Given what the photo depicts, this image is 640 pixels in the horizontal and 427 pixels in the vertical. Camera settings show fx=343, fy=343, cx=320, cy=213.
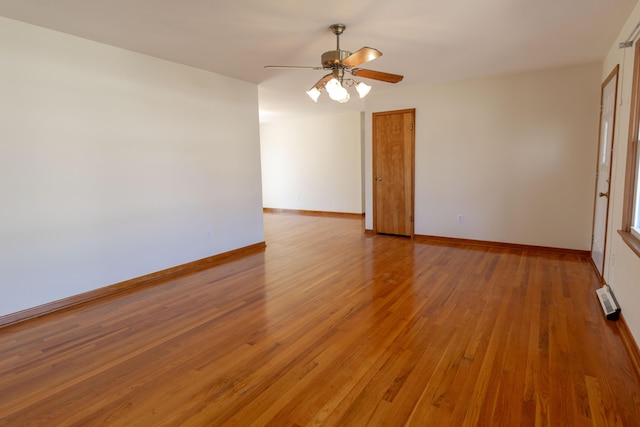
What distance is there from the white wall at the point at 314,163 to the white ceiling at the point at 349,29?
12.1ft

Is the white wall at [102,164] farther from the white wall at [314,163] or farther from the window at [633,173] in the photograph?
the window at [633,173]

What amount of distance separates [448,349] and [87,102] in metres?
3.62

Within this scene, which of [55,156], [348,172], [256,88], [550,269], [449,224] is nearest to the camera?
[55,156]

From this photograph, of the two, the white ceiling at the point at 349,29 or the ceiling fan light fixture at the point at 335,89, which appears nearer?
the white ceiling at the point at 349,29

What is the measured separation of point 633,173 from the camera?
2.50 metres

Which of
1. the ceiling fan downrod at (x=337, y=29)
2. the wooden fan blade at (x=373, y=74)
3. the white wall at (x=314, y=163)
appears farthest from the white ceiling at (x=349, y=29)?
the white wall at (x=314, y=163)

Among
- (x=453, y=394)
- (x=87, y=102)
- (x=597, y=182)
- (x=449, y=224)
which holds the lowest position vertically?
(x=453, y=394)

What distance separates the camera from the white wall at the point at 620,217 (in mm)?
2217

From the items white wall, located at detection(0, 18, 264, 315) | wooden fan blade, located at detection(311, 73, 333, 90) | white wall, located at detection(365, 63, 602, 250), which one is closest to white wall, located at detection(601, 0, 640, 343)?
white wall, located at detection(365, 63, 602, 250)

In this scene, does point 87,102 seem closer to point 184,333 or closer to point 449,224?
point 184,333

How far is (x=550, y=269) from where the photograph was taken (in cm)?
378

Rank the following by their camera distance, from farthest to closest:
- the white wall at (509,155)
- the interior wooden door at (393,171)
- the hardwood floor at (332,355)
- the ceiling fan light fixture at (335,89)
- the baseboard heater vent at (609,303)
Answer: the interior wooden door at (393,171), the white wall at (509,155), the ceiling fan light fixture at (335,89), the baseboard heater vent at (609,303), the hardwood floor at (332,355)

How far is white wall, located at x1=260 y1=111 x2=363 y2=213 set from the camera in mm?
7762

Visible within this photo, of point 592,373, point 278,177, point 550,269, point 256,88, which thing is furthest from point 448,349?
point 278,177
